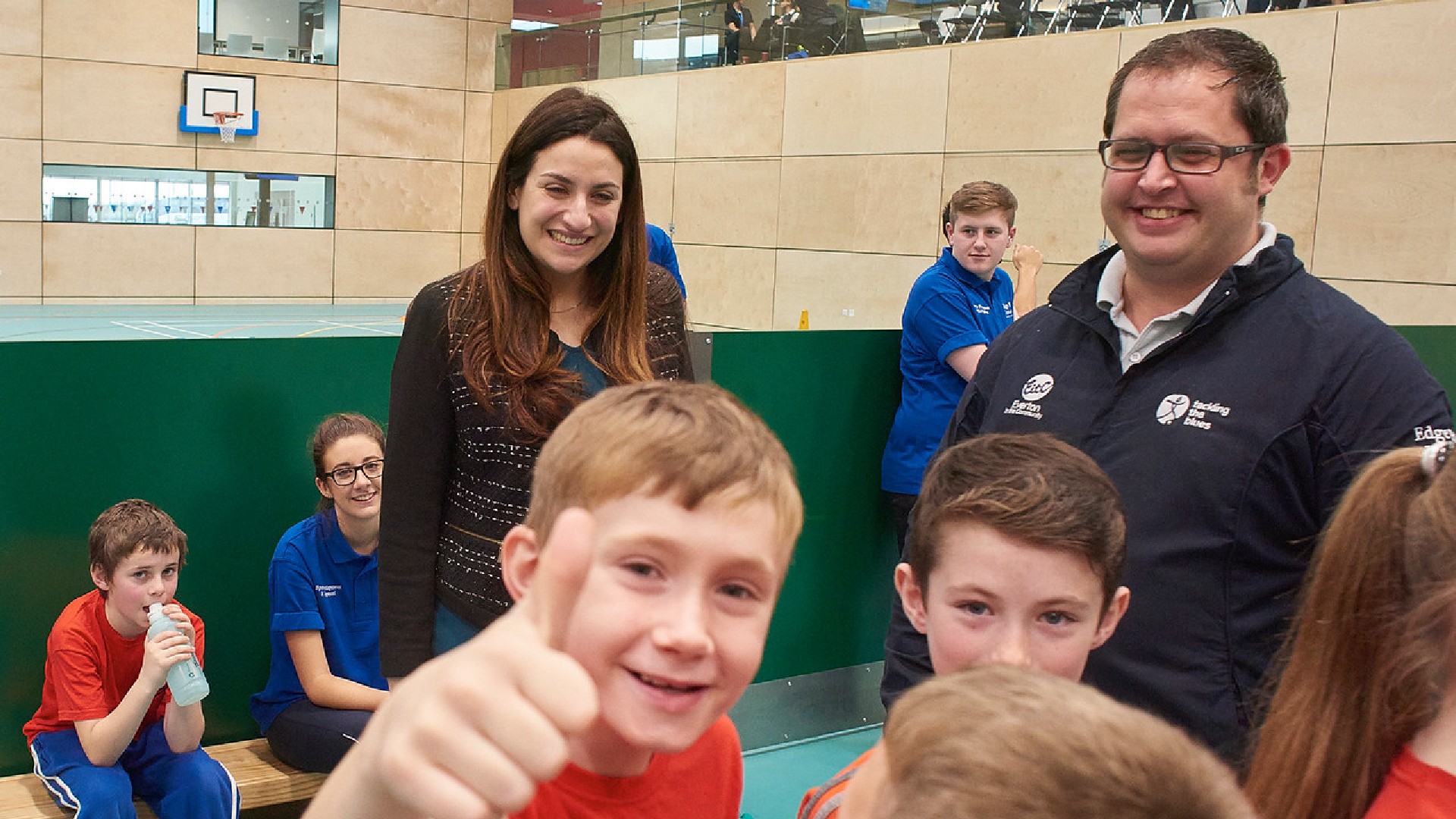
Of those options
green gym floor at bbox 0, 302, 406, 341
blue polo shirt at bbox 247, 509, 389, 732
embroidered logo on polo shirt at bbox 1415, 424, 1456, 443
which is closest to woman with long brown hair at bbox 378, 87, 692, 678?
blue polo shirt at bbox 247, 509, 389, 732

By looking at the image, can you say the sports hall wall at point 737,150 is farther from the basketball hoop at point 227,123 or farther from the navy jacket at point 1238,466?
the navy jacket at point 1238,466

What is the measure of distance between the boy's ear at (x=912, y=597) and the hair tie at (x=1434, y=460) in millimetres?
692

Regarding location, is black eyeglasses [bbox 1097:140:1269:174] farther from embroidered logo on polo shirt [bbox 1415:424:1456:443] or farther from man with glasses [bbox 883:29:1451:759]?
embroidered logo on polo shirt [bbox 1415:424:1456:443]

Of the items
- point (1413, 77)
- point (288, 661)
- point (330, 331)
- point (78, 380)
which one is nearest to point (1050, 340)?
point (288, 661)

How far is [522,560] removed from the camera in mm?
1223

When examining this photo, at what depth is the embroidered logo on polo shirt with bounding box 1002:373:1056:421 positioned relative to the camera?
2326 mm

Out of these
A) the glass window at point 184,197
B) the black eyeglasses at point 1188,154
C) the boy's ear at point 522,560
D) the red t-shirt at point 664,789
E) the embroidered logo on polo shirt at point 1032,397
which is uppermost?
the glass window at point 184,197

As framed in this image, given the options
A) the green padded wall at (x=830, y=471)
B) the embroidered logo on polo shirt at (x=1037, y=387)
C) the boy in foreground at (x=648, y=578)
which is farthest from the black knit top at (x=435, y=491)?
the green padded wall at (x=830, y=471)

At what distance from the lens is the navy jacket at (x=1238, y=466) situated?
2039mm

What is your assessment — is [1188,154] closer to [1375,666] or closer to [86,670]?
[1375,666]

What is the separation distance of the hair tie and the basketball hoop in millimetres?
19342

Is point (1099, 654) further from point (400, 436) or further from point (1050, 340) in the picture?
point (400, 436)

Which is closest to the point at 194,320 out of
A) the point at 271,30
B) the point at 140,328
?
the point at 140,328

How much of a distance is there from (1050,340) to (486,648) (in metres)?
1.92
